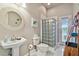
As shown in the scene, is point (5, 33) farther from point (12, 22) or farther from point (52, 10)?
point (52, 10)

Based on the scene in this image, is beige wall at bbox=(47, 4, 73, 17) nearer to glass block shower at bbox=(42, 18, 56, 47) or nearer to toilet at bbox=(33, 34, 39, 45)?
glass block shower at bbox=(42, 18, 56, 47)

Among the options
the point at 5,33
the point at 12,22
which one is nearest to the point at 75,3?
the point at 12,22

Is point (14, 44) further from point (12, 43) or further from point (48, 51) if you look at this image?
point (48, 51)

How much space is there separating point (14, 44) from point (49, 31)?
50 cm

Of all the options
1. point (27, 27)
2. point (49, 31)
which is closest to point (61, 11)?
point (49, 31)

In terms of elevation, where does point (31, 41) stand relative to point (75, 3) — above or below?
below

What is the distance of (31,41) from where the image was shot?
64.5 inches

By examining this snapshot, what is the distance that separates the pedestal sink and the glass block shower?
0.29 m

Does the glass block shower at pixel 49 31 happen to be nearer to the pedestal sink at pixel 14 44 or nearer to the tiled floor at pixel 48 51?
the tiled floor at pixel 48 51

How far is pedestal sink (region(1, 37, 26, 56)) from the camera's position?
161 centimetres

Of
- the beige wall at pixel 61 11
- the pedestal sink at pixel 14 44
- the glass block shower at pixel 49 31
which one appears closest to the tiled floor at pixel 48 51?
the glass block shower at pixel 49 31

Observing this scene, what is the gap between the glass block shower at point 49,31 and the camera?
1.63 metres

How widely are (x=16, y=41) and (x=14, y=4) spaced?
497 millimetres

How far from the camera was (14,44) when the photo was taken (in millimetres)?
1622
